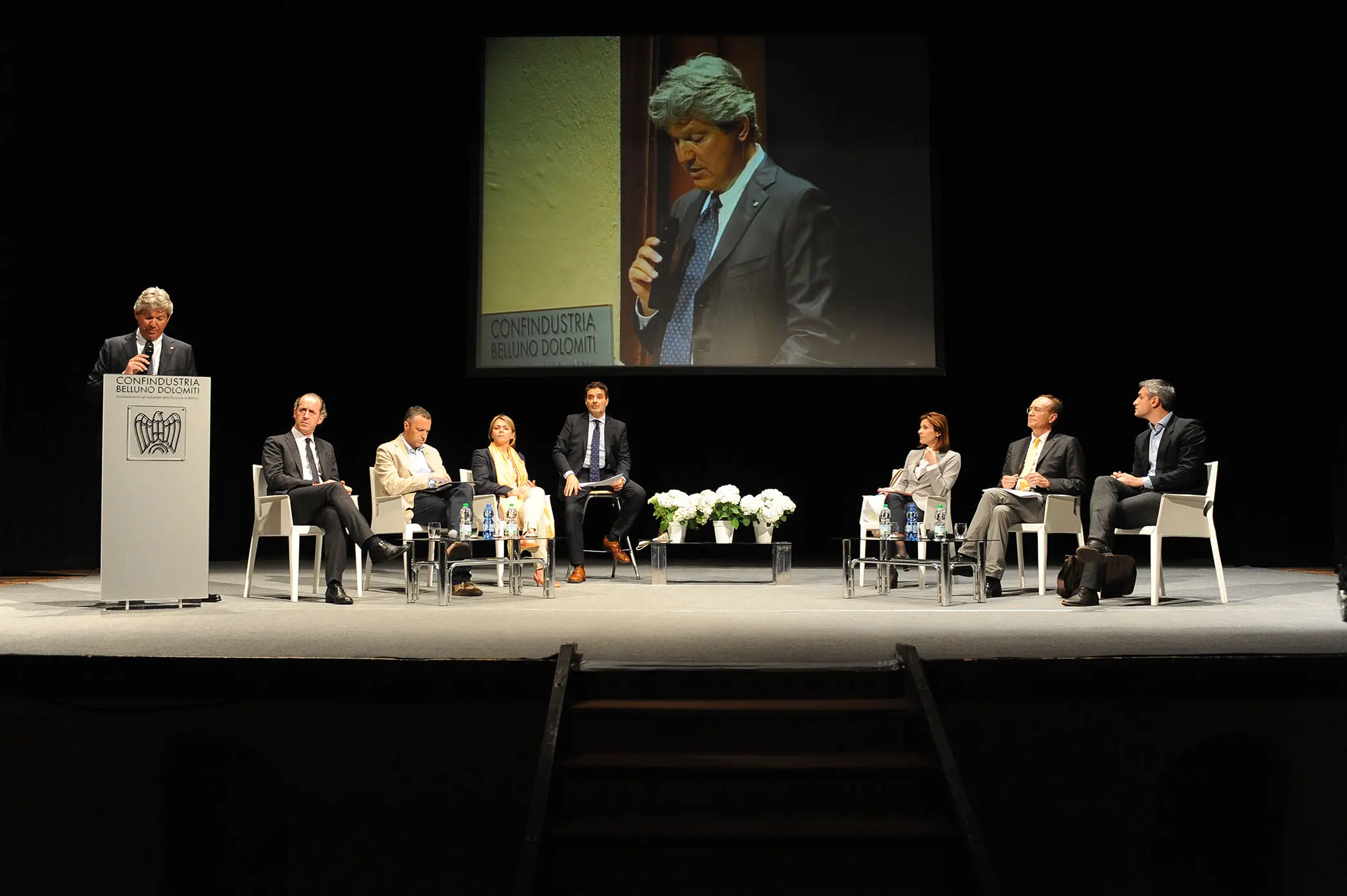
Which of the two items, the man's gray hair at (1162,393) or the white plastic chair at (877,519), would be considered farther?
the white plastic chair at (877,519)

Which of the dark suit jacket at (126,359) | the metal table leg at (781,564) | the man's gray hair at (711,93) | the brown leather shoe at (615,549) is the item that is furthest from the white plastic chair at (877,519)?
the dark suit jacket at (126,359)

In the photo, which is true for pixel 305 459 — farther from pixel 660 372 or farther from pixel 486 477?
pixel 660 372

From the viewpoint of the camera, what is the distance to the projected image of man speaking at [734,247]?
7.16m

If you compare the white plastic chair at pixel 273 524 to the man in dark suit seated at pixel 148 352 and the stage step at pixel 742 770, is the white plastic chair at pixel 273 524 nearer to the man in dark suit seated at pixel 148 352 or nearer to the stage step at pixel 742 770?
the man in dark suit seated at pixel 148 352

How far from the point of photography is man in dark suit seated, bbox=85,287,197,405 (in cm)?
443

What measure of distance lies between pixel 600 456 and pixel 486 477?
2.62 ft

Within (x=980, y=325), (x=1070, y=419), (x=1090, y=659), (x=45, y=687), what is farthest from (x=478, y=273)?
(x=1090, y=659)

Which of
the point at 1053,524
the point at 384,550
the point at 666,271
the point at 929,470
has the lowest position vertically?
the point at 384,550

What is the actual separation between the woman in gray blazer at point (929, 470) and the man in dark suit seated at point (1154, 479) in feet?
3.12

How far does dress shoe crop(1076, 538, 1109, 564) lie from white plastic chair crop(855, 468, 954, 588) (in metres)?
0.77

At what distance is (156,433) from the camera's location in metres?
4.39

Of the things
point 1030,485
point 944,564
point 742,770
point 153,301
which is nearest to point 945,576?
point 944,564

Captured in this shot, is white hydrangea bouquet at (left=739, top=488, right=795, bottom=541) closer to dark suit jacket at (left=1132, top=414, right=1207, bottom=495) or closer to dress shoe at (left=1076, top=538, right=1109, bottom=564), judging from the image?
dress shoe at (left=1076, top=538, right=1109, bottom=564)

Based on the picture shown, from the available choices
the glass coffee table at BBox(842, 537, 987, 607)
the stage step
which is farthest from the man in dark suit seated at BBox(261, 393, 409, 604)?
the stage step
